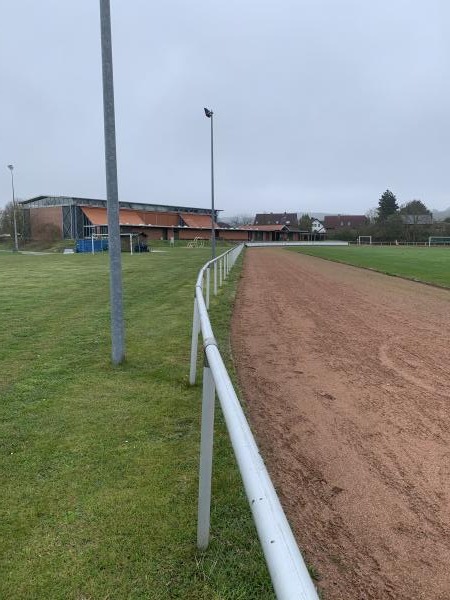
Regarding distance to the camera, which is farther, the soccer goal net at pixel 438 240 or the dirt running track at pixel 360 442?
the soccer goal net at pixel 438 240

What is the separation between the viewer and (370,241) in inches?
3957

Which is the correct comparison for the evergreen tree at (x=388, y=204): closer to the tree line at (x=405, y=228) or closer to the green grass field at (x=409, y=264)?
the tree line at (x=405, y=228)

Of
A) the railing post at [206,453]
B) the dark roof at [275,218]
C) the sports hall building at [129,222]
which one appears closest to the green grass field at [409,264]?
the railing post at [206,453]

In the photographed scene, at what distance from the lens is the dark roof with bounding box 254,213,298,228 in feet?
436

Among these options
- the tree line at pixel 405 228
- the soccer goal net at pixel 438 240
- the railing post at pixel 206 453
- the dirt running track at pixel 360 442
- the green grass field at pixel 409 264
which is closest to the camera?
the railing post at pixel 206 453

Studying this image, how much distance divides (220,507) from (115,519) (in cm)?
67

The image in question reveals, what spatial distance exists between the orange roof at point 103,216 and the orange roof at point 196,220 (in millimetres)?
11809

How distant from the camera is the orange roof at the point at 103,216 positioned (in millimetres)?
82113

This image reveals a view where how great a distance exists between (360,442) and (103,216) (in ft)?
277

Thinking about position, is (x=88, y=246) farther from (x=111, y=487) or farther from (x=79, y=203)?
(x=111, y=487)

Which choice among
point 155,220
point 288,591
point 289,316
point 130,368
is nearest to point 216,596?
point 288,591

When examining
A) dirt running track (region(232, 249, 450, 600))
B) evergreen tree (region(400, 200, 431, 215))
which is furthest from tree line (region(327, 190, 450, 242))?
dirt running track (region(232, 249, 450, 600))

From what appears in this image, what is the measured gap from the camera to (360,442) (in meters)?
4.28

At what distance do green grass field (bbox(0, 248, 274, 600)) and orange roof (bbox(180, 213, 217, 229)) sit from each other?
94886mm
